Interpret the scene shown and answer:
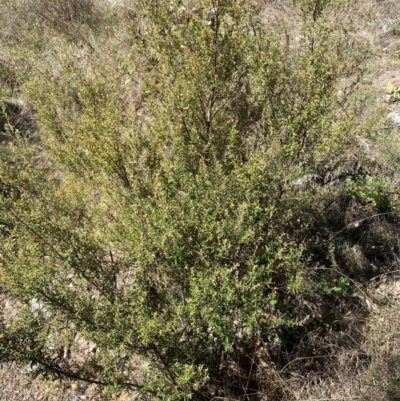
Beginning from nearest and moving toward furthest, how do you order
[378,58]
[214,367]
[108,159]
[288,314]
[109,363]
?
1. [109,363]
2. [108,159]
3. [214,367]
4. [288,314]
5. [378,58]

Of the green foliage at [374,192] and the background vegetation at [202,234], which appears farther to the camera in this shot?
the green foliage at [374,192]

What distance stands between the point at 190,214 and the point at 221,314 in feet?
2.02

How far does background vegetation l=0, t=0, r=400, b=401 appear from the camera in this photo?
2248 mm

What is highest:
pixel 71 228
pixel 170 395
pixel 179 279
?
pixel 71 228

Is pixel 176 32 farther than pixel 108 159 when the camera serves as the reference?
Yes

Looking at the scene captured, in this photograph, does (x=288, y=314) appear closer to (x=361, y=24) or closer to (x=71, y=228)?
(x=71, y=228)

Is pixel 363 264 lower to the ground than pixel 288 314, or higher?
higher

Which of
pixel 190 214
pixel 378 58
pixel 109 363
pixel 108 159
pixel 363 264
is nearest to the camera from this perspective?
pixel 109 363

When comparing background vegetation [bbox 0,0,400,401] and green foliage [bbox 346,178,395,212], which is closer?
background vegetation [bbox 0,0,400,401]

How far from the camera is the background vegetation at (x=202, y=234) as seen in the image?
225 cm

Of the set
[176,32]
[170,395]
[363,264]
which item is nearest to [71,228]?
[170,395]

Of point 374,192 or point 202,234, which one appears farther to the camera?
point 374,192

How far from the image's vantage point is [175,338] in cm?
245

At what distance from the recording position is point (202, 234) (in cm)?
238
